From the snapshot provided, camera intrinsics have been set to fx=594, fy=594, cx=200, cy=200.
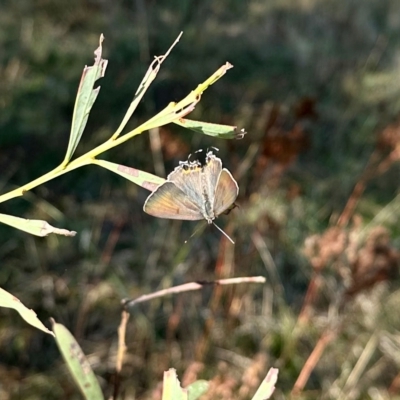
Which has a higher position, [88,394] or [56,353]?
[88,394]

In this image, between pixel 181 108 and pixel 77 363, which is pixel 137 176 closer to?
pixel 181 108

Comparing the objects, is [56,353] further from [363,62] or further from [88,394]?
[363,62]

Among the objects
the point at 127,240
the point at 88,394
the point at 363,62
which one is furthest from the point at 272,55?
the point at 88,394

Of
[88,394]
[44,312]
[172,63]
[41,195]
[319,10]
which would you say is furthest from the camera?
[319,10]

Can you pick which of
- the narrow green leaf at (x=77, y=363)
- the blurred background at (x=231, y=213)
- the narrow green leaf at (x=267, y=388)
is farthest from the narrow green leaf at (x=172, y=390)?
the blurred background at (x=231, y=213)

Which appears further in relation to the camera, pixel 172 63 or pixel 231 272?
pixel 172 63

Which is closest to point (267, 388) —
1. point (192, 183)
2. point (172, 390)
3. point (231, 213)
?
point (172, 390)

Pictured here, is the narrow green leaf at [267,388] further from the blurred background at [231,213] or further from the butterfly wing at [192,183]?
the blurred background at [231,213]
